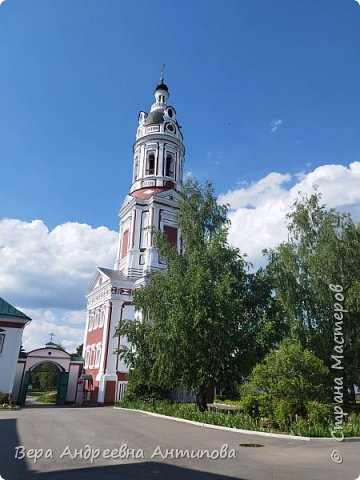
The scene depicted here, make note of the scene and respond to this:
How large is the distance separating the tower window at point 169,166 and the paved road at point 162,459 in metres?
26.8

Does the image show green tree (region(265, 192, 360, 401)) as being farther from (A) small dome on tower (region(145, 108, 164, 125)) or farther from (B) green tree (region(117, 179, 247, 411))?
(A) small dome on tower (region(145, 108, 164, 125))

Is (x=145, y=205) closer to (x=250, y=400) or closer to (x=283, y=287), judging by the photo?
(x=283, y=287)

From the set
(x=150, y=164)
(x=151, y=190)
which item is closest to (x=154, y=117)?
(x=150, y=164)

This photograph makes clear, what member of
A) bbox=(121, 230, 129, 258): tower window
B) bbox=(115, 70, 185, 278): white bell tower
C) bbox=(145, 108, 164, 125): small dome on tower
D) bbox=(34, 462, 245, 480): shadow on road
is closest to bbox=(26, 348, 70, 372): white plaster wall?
bbox=(115, 70, 185, 278): white bell tower

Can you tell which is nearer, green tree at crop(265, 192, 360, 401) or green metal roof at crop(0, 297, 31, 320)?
green tree at crop(265, 192, 360, 401)

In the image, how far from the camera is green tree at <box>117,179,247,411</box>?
1847cm

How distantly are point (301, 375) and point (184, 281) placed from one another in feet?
22.8

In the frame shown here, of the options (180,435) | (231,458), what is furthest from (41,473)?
(180,435)

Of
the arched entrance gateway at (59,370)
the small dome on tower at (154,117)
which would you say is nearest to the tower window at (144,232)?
the small dome on tower at (154,117)

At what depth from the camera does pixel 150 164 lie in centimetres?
3822

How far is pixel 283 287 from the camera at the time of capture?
23547 mm

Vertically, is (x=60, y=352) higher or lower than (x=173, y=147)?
lower

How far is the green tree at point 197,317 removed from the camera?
18.5 metres

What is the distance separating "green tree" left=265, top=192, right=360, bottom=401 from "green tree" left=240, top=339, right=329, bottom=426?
6.38m
